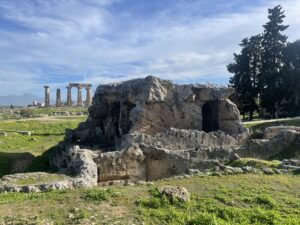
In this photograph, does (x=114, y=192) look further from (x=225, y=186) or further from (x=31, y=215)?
(x=225, y=186)

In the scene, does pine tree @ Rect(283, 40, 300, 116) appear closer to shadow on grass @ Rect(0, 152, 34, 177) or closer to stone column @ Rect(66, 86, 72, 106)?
shadow on grass @ Rect(0, 152, 34, 177)

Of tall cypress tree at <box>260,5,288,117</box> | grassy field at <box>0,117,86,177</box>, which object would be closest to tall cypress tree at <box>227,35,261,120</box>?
tall cypress tree at <box>260,5,288,117</box>

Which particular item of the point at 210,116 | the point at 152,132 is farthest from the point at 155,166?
the point at 210,116

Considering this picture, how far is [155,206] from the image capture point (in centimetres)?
1073

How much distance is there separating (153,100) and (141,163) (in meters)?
→ 7.21

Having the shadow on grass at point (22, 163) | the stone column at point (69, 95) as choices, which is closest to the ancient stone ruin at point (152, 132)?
the shadow on grass at point (22, 163)

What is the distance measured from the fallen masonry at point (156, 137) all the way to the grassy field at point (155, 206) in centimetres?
239

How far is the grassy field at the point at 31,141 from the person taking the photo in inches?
1058

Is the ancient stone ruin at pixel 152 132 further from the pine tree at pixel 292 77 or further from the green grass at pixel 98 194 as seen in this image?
the pine tree at pixel 292 77

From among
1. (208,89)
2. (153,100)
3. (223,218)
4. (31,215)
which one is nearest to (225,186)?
(223,218)

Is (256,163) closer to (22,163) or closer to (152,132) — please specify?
(152,132)

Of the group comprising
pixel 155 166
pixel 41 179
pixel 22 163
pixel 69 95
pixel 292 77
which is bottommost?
pixel 22 163

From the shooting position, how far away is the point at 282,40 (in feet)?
156

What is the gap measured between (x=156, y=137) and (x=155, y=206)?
11.9 m
